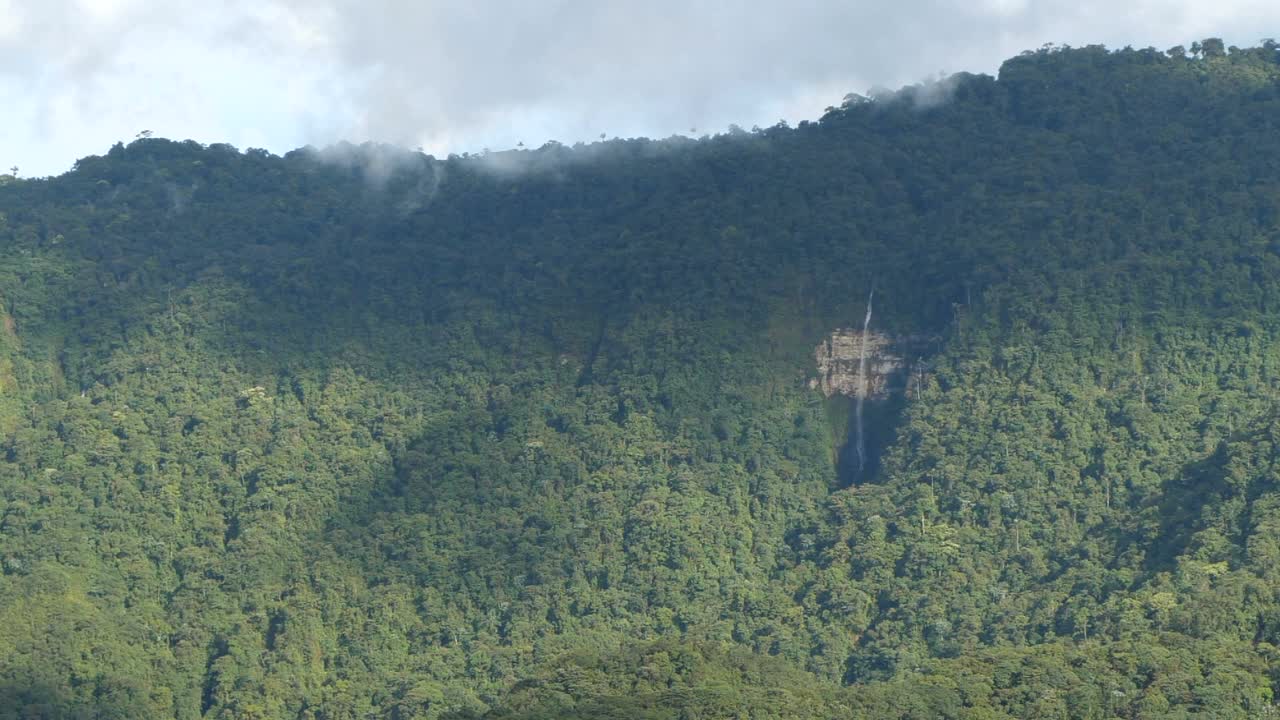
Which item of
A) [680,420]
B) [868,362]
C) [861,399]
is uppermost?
[868,362]

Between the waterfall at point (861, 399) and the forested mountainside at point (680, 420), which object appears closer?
the forested mountainside at point (680, 420)

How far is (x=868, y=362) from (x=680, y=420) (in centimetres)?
1143

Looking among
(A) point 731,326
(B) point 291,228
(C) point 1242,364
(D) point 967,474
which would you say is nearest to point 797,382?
(A) point 731,326

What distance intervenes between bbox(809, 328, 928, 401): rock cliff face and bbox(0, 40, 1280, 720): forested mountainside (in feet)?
0.66

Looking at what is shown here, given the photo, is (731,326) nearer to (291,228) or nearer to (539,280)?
(539,280)

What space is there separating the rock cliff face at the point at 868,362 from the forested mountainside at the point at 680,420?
203 millimetres

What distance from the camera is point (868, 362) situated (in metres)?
145

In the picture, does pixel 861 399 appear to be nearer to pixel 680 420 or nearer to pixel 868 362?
pixel 868 362

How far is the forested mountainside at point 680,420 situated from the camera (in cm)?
11888

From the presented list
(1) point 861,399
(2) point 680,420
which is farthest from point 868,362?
(2) point 680,420

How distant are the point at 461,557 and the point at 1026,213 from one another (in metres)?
38.4

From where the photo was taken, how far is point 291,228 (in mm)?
162875

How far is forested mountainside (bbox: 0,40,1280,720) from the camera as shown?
390ft

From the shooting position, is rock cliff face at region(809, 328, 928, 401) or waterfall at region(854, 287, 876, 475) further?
rock cliff face at region(809, 328, 928, 401)
